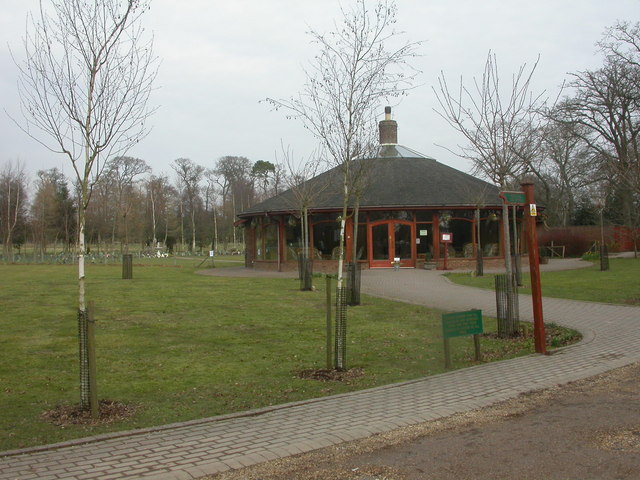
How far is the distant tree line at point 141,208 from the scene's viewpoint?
49.5m

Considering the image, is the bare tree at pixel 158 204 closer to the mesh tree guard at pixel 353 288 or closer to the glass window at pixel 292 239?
the glass window at pixel 292 239

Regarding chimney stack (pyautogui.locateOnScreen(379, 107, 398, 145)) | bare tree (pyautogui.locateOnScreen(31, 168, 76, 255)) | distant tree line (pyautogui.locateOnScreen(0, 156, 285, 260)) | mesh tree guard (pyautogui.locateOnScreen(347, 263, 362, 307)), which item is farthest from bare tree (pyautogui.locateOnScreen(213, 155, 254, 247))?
mesh tree guard (pyautogui.locateOnScreen(347, 263, 362, 307))

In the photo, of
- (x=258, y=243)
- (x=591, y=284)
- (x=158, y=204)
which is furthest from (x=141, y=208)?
(x=591, y=284)

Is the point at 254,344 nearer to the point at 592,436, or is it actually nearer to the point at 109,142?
the point at 109,142

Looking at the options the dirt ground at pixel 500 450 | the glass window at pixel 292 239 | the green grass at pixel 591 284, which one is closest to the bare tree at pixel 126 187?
the glass window at pixel 292 239

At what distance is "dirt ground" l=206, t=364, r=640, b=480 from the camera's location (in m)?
4.45

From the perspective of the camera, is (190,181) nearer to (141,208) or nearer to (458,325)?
(141,208)

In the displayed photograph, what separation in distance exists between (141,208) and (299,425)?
→ 63301 millimetres

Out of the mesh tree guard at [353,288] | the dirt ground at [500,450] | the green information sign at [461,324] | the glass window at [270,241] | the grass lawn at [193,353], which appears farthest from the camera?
the glass window at [270,241]

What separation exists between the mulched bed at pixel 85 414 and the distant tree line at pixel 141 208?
40241mm

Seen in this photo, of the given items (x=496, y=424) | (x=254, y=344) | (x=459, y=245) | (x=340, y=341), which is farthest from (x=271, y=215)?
(x=496, y=424)

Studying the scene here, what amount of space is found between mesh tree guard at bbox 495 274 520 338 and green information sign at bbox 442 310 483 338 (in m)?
1.95

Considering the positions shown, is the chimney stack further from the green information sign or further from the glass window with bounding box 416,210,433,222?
the green information sign

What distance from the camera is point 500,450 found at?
4.91 meters
